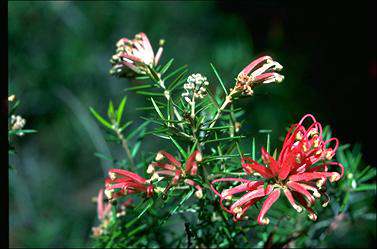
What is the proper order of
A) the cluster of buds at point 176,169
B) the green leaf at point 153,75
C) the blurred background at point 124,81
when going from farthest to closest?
the blurred background at point 124,81, the green leaf at point 153,75, the cluster of buds at point 176,169

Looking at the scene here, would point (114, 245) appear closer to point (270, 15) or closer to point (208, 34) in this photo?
point (270, 15)

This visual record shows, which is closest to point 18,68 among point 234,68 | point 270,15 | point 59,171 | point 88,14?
point 88,14

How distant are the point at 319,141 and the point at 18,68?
1.51m

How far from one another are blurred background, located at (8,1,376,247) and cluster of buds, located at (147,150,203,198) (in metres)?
0.71

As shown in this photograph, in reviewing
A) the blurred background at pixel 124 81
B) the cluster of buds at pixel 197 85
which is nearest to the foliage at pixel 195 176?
the cluster of buds at pixel 197 85

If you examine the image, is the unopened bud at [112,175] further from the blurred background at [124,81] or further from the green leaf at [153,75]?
the blurred background at [124,81]

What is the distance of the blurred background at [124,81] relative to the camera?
4.67ft

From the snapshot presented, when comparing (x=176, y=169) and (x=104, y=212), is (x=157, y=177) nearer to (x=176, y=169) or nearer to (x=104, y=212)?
(x=176, y=169)

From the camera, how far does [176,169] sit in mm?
508

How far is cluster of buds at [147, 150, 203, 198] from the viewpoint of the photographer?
0.48m

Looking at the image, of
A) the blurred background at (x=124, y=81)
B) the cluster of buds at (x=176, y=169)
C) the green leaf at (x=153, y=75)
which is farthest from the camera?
the blurred background at (x=124, y=81)

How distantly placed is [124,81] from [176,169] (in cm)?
196

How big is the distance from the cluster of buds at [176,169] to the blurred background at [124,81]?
0.71 metres

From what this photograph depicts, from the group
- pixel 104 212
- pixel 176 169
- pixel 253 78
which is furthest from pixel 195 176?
pixel 104 212
